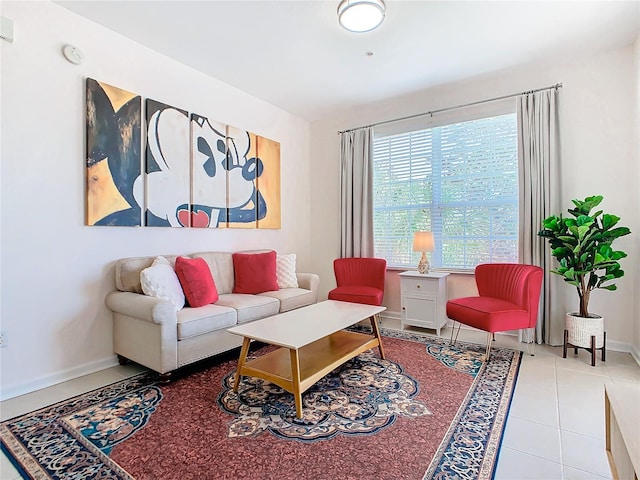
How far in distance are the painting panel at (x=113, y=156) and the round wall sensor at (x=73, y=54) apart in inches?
6.0

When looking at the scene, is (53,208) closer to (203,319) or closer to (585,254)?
(203,319)

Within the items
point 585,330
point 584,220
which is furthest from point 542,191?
point 585,330

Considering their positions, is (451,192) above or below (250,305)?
above

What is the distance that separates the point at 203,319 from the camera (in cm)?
262

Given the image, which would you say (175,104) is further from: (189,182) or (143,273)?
(143,273)

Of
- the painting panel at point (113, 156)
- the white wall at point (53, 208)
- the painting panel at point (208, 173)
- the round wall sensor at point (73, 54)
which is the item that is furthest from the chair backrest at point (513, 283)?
the round wall sensor at point (73, 54)

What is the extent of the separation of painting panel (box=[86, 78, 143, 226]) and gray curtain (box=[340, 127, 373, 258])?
101 inches

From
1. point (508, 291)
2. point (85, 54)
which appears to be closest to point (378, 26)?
point (85, 54)

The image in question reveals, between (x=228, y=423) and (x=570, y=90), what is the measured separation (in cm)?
423

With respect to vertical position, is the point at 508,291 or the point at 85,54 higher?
the point at 85,54

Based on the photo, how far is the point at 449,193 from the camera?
397 cm

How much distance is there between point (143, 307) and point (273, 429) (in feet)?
4.31

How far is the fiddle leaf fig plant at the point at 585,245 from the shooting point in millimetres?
2748

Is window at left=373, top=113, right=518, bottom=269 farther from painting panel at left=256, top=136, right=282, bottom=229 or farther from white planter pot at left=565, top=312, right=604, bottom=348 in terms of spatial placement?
painting panel at left=256, top=136, right=282, bottom=229
